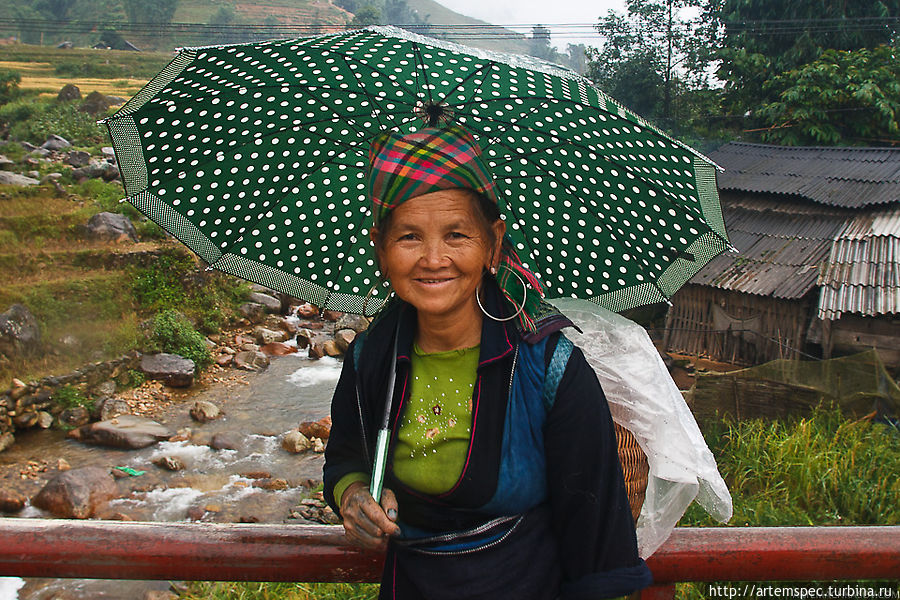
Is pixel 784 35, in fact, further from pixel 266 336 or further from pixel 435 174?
pixel 435 174

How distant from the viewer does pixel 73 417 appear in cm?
1045

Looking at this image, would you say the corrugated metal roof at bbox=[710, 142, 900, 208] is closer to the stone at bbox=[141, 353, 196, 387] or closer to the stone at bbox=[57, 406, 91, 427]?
the stone at bbox=[141, 353, 196, 387]

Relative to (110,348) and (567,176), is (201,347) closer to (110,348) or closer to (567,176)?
(110,348)

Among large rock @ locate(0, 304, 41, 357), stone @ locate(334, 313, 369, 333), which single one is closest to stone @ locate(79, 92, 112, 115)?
stone @ locate(334, 313, 369, 333)

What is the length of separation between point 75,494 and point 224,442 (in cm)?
225

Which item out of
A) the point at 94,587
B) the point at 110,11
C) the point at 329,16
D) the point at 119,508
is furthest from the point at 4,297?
the point at 329,16

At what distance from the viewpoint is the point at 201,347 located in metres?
12.7

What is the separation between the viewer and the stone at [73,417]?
10.4 m

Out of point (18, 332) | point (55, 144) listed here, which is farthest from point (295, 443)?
point (55, 144)

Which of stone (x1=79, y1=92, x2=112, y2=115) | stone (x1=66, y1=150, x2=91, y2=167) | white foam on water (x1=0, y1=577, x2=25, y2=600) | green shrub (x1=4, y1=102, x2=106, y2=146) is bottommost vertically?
white foam on water (x1=0, y1=577, x2=25, y2=600)

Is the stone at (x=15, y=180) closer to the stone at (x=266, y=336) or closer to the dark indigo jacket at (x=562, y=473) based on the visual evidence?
the stone at (x=266, y=336)

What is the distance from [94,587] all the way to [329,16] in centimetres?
8010

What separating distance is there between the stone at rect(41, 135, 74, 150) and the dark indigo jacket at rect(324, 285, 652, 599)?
24.0 m

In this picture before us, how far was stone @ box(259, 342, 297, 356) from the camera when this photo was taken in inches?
550
